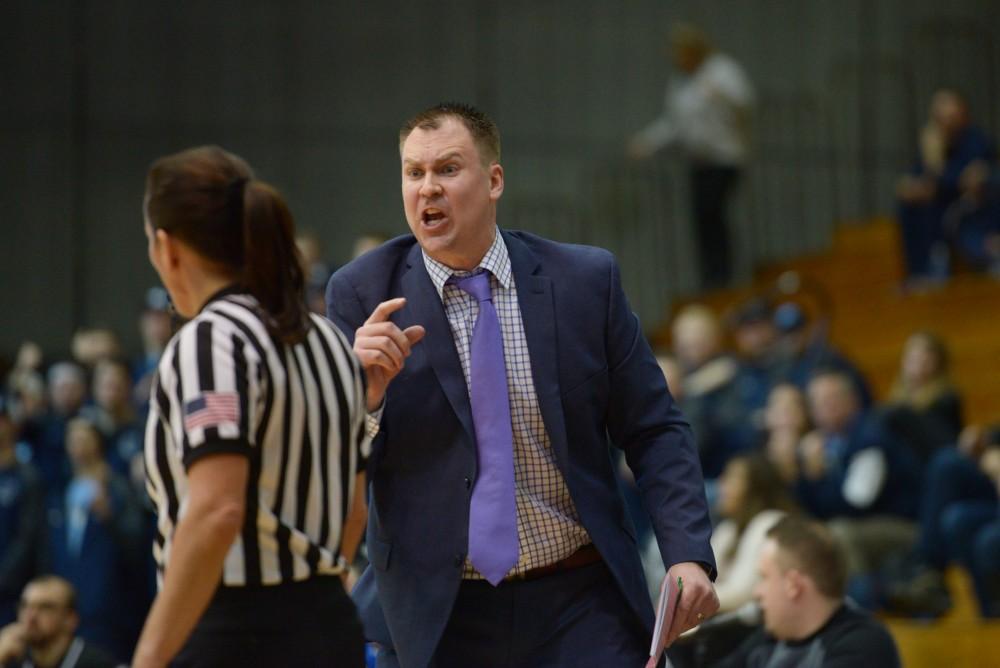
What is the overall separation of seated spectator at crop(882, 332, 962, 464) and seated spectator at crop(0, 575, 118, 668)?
3.88m

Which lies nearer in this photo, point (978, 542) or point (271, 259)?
point (271, 259)

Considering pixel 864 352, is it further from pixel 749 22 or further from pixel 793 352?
pixel 749 22

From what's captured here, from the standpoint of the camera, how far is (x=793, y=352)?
10031 millimetres

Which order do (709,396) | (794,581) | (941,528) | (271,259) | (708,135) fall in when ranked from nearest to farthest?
(271,259), (794,581), (941,528), (709,396), (708,135)

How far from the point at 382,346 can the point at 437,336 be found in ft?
1.47

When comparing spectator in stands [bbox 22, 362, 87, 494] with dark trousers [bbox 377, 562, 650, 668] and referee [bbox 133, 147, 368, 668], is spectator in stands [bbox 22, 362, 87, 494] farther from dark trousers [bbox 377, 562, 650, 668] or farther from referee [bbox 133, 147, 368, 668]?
referee [bbox 133, 147, 368, 668]

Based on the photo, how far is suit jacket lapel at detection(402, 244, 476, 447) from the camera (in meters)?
3.57

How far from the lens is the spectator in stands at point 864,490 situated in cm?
773

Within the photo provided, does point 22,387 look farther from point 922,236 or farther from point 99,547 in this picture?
point 922,236

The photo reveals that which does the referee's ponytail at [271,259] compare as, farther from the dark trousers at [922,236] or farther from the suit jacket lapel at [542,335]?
the dark trousers at [922,236]

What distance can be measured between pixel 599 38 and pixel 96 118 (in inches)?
165

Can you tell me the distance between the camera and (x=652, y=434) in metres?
3.70

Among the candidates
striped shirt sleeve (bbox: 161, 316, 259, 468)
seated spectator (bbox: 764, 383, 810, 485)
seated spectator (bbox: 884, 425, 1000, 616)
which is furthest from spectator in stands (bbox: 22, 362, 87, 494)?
striped shirt sleeve (bbox: 161, 316, 259, 468)

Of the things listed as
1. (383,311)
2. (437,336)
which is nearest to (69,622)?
(437,336)
